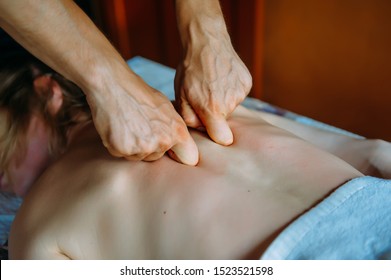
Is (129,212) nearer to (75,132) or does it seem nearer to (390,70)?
(75,132)

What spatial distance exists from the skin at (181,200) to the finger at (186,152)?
0.02 meters

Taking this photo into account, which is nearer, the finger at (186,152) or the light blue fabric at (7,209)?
the finger at (186,152)

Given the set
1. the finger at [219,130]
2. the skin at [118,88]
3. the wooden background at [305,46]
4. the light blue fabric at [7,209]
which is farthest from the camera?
the wooden background at [305,46]

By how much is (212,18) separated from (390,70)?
1.01 m

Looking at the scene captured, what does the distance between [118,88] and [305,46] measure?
1.36 meters

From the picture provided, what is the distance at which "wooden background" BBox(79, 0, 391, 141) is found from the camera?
6.31 ft

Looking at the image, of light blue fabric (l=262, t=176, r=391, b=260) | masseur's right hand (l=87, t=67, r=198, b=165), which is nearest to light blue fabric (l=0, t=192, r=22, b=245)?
masseur's right hand (l=87, t=67, r=198, b=165)

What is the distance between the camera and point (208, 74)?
111cm

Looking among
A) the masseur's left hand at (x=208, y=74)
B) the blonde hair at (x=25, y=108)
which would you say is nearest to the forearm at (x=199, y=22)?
the masseur's left hand at (x=208, y=74)

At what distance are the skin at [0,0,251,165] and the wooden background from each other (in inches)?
39.8

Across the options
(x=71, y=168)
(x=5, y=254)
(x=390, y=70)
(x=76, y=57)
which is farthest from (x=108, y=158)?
(x=390, y=70)

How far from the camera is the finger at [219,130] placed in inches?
41.2

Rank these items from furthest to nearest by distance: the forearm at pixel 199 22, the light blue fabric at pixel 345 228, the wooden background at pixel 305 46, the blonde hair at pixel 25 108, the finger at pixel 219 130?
the wooden background at pixel 305 46
the blonde hair at pixel 25 108
the forearm at pixel 199 22
the finger at pixel 219 130
the light blue fabric at pixel 345 228

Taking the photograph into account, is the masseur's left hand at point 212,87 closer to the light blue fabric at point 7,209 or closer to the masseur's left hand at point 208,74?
the masseur's left hand at point 208,74
